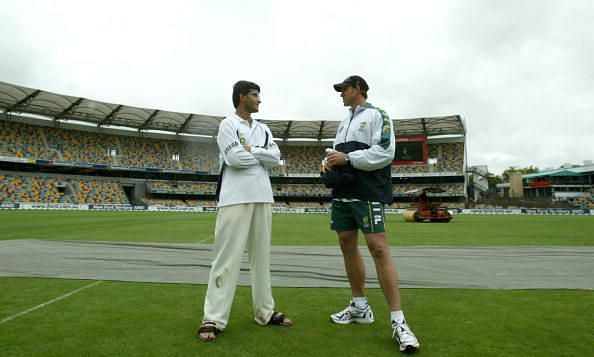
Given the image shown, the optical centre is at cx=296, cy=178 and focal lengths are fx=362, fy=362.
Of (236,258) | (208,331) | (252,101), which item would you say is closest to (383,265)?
(236,258)

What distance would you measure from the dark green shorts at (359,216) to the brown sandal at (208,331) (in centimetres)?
122

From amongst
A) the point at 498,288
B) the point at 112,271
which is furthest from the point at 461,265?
the point at 112,271

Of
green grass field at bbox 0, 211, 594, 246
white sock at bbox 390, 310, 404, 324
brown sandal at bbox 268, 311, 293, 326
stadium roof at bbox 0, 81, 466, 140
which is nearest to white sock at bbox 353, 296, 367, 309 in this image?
white sock at bbox 390, 310, 404, 324

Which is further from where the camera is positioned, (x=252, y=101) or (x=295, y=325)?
(x=252, y=101)

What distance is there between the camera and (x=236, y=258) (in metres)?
2.77

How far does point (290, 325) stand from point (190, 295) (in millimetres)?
1309

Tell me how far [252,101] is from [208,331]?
5.86 feet

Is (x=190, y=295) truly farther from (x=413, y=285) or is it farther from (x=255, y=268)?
(x=413, y=285)

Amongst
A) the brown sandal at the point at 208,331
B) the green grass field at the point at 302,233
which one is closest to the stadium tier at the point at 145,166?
the green grass field at the point at 302,233

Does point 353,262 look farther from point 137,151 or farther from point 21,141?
point 137,151

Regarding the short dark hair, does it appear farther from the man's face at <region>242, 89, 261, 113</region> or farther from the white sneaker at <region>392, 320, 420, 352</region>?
the white sneaker at <region>392, 320, 420, 352</region>

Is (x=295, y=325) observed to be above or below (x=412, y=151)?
below

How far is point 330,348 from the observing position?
7.61ft

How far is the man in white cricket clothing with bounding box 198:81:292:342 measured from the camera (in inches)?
108
